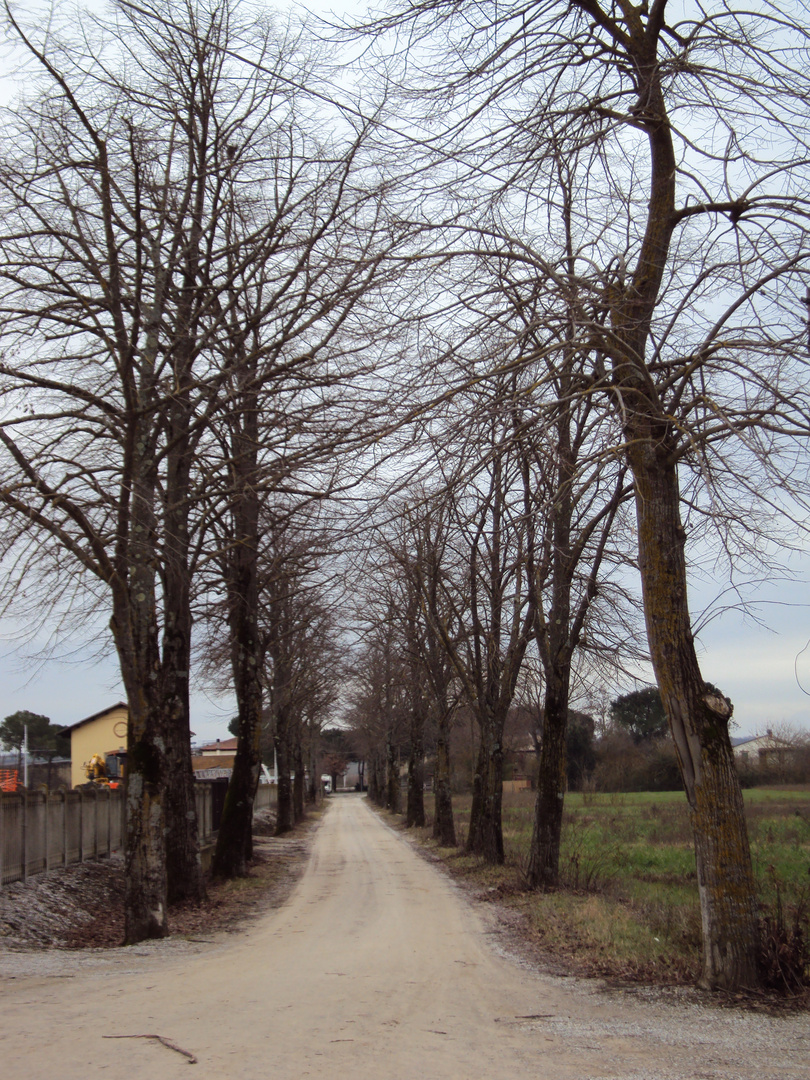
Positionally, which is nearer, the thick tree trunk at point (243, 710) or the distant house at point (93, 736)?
the thick tree trunk at point (243, 710)

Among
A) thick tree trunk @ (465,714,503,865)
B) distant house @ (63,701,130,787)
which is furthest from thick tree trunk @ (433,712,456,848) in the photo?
distant house @ (63,701,130,787)

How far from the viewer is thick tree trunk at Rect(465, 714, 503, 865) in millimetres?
19547

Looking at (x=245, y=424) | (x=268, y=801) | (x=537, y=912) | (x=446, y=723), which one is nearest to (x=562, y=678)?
(x=537, y=912)

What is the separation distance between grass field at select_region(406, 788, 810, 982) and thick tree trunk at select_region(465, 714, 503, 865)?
40 cm

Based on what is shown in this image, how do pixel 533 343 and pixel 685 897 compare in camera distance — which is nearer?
pixel 533 343

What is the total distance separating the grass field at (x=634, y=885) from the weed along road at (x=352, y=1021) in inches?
32.6

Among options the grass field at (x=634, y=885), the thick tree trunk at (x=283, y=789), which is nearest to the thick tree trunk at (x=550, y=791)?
the grass field at (x=634, y=885)

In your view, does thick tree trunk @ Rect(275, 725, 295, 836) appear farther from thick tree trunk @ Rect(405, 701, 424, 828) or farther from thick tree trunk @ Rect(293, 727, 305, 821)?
thick tree trunk @ Rect(293, 727, 305, 821)

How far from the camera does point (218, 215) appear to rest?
12.0 meters

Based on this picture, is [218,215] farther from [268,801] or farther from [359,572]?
[268,801]

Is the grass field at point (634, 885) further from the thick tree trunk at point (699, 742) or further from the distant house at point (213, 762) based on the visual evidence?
the distant house at point (213, 762)

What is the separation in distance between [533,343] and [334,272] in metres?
3.22

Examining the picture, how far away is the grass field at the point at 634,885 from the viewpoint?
8922mm

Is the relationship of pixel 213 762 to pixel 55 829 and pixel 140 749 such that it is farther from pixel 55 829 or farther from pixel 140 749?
pixel 140 749
